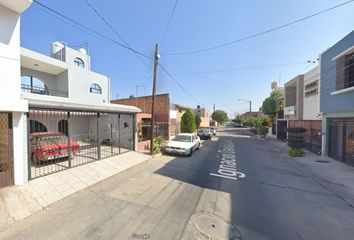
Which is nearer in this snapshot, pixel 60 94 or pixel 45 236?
pixel 45 236

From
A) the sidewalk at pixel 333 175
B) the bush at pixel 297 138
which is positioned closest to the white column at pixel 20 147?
the sidewalk at pixel 333 175

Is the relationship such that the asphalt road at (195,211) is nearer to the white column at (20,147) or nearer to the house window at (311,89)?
the white column at (20,147)

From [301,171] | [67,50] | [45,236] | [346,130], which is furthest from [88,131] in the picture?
[346,130]

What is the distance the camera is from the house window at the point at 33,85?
1375 centimetres

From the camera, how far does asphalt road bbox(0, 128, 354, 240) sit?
407 cm

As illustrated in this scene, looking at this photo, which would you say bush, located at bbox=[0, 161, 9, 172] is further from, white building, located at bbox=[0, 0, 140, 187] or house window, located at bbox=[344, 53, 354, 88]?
house window, located at bbox=[344, 53, 354, 88]

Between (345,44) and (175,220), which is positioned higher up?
(345,44)

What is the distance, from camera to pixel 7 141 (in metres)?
5.84

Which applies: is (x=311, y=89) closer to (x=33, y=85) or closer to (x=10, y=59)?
(x=10, y=59)

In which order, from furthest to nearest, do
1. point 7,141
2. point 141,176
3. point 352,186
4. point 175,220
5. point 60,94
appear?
point 60,94 < point 141,176 < point 352,186 < point 7,141 < point 175,220

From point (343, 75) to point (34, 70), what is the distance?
2195 centimetres

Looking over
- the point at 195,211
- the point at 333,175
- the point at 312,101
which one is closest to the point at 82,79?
the point at 195,211

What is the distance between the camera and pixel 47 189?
603cm

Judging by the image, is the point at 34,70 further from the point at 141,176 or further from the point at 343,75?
the point at 343,75
